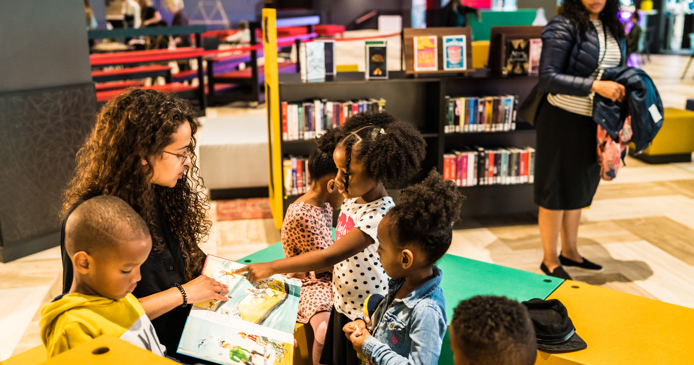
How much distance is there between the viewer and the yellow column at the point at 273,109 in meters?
4.21

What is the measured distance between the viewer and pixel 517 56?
4.66 metres

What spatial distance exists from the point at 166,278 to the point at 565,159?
2.54m

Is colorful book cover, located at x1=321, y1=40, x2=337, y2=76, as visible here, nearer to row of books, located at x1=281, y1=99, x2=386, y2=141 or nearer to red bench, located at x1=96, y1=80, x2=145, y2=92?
row of books, located at x1=281, y1=99, x2=386, y2=141

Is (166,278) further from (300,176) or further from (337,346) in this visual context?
(300,176)

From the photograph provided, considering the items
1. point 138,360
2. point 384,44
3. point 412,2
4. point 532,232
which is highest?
point 412,2

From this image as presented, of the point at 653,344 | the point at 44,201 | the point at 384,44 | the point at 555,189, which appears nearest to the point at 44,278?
the point at 44,201

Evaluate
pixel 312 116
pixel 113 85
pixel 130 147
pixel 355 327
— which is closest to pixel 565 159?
pixel 312 116

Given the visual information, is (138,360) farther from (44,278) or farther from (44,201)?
(44,201)

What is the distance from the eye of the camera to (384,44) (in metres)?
4.48

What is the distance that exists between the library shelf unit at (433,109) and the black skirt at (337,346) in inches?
89.1

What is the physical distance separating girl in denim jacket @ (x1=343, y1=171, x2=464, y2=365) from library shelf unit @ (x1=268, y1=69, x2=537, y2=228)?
2727 millimetres

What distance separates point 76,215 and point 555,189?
2.91 meters

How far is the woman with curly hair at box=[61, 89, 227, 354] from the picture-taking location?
5.74ft

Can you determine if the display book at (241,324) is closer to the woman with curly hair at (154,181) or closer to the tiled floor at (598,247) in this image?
the woman with curly hair at (154,181)
